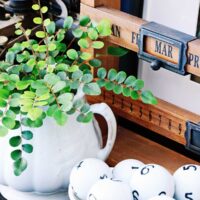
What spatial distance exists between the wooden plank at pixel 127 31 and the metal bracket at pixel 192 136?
0.09 m

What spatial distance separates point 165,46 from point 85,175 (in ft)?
0.78

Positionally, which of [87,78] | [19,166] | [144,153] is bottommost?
[144,153]

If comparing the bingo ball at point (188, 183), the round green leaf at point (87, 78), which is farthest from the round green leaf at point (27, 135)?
the bingo ball at point (188, 183)

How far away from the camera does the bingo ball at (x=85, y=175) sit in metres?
0.85

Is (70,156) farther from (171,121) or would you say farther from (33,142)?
(171,121)

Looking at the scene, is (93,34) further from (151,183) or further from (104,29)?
(151,183)

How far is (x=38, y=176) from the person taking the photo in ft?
2.99

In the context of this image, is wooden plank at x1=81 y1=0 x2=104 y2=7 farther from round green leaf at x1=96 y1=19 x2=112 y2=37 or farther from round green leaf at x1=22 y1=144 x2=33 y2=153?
round green leaf at x1=22 y1=144 x2=33 y2=153

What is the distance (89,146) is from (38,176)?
0.09 m

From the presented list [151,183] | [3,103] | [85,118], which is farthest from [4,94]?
[151,183]

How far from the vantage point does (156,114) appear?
1.03m

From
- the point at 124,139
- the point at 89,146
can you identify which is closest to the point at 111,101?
the point at 124,139

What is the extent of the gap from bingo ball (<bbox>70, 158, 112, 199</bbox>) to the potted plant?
5cm

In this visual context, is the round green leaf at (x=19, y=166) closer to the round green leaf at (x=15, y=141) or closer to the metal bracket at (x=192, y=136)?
the round green leaf at (x=15, y=141)
